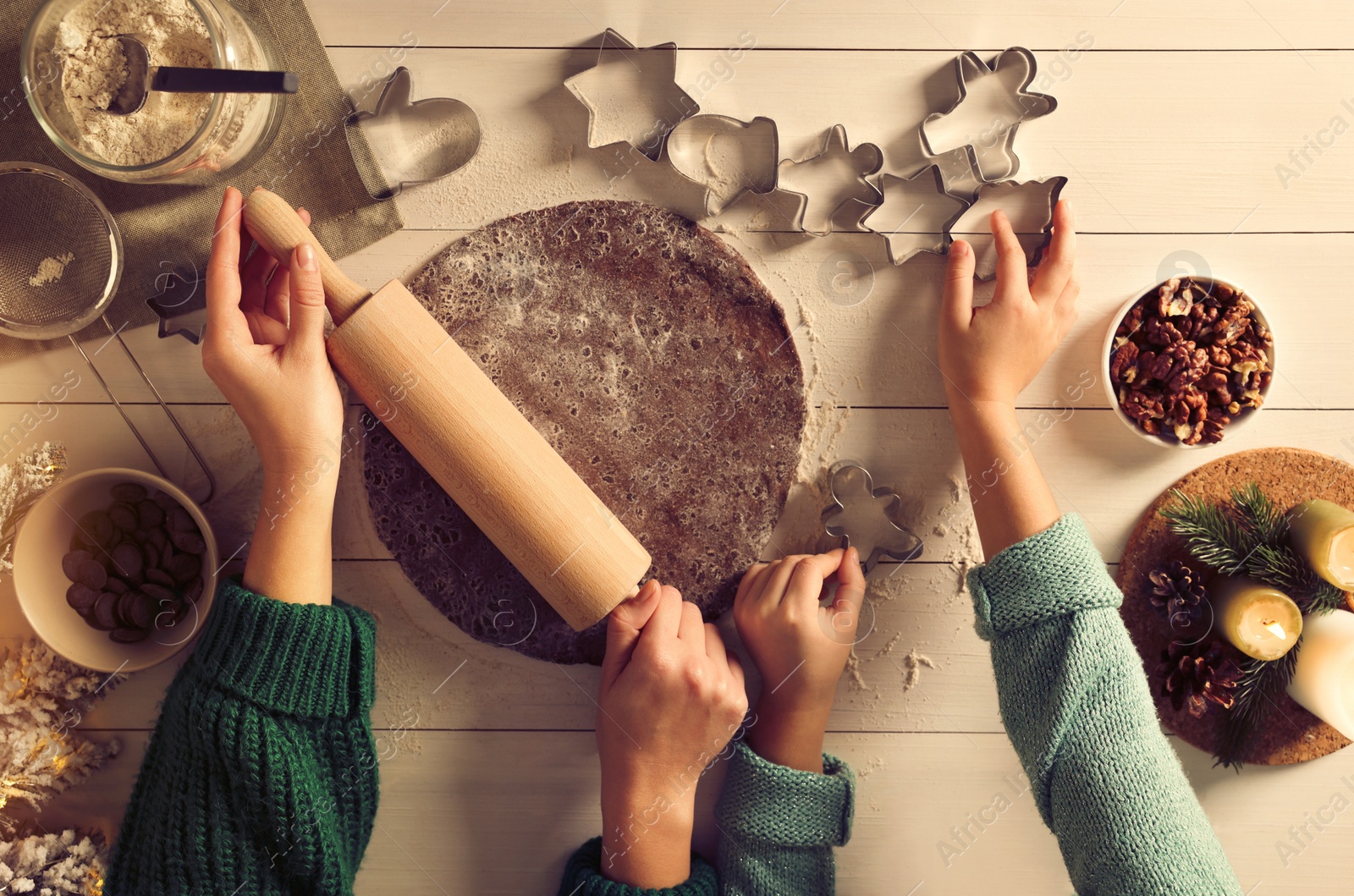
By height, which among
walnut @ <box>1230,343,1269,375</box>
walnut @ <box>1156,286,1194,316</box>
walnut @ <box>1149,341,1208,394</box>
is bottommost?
walnut @ <box>1230,343,1269,375</box>

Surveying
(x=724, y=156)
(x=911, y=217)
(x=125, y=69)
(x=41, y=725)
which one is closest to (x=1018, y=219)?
(x=911, y=217)

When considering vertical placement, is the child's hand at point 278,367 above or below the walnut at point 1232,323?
above

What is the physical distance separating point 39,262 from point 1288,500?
1606 mm

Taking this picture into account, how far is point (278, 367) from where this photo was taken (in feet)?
2.83

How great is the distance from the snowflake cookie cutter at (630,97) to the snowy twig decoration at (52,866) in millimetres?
1087

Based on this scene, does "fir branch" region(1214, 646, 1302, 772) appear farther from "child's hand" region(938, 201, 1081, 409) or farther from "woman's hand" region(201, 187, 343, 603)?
"woman's hand" region(201, 187, 343, 603)

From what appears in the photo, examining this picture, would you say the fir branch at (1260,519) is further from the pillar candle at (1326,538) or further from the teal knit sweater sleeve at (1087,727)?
the teal knit sweater sleeve at (1087,727)

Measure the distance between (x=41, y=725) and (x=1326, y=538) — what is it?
1573mm

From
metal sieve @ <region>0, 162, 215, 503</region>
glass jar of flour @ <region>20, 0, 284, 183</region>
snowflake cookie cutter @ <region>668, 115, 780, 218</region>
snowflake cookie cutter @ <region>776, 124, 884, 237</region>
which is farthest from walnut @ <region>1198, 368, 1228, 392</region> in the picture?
metal sieve @ <region>0, 162, 215, 503</region>

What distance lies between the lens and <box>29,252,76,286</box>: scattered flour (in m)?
0.95

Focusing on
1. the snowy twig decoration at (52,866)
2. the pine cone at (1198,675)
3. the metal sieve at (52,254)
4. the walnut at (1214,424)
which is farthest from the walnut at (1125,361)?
the snowy twig decoration at (52,866)

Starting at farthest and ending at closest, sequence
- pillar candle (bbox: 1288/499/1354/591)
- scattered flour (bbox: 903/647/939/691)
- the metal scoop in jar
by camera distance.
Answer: scattered flour (bbox: 903/647/939/691), pillar candle (bbox: 1288/499/1354/591), the metal scoop in jar

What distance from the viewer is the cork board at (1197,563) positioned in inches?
39.0

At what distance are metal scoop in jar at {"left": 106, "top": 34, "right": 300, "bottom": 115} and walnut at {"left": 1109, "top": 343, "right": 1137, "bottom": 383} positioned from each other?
3.23 feet
